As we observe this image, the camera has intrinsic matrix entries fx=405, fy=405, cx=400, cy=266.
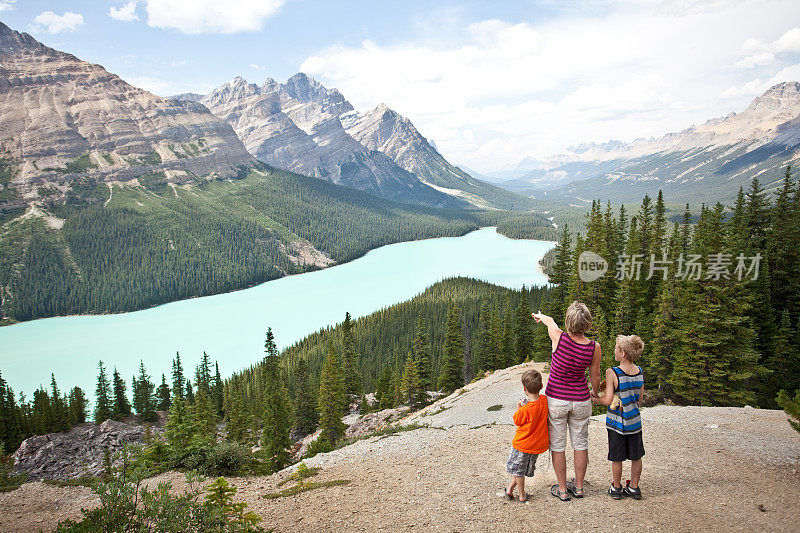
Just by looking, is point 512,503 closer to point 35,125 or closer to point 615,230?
point 615,230

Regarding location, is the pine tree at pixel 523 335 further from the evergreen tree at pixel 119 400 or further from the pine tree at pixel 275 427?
the evergreen tree at pixel 119 400

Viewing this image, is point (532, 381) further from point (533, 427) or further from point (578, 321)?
point (578, 321)

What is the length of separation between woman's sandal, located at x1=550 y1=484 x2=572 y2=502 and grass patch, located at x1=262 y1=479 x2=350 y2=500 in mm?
5263

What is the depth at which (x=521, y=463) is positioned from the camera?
304 inches

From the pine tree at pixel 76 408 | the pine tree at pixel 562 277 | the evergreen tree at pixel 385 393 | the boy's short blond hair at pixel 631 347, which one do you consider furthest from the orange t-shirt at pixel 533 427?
the pine tree at pixel 76 408

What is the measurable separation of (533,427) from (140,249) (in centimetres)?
16150

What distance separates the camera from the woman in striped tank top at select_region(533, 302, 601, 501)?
7.09m

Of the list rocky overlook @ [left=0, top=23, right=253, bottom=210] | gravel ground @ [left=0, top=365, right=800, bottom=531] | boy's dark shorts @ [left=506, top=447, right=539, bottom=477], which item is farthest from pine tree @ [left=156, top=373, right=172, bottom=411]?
rocky overlook @ [left=0, top=23, right=253, bottom=210]

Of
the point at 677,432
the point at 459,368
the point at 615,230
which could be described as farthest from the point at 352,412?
the point at 677,432

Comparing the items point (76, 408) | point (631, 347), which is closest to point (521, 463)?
point (631, 347)

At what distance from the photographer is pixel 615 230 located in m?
38.5

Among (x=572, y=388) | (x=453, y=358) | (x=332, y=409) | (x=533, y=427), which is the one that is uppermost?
(x=572, y=388)

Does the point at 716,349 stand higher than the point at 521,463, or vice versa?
the point at 521,463

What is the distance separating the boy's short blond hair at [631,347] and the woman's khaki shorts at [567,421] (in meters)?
1.12
